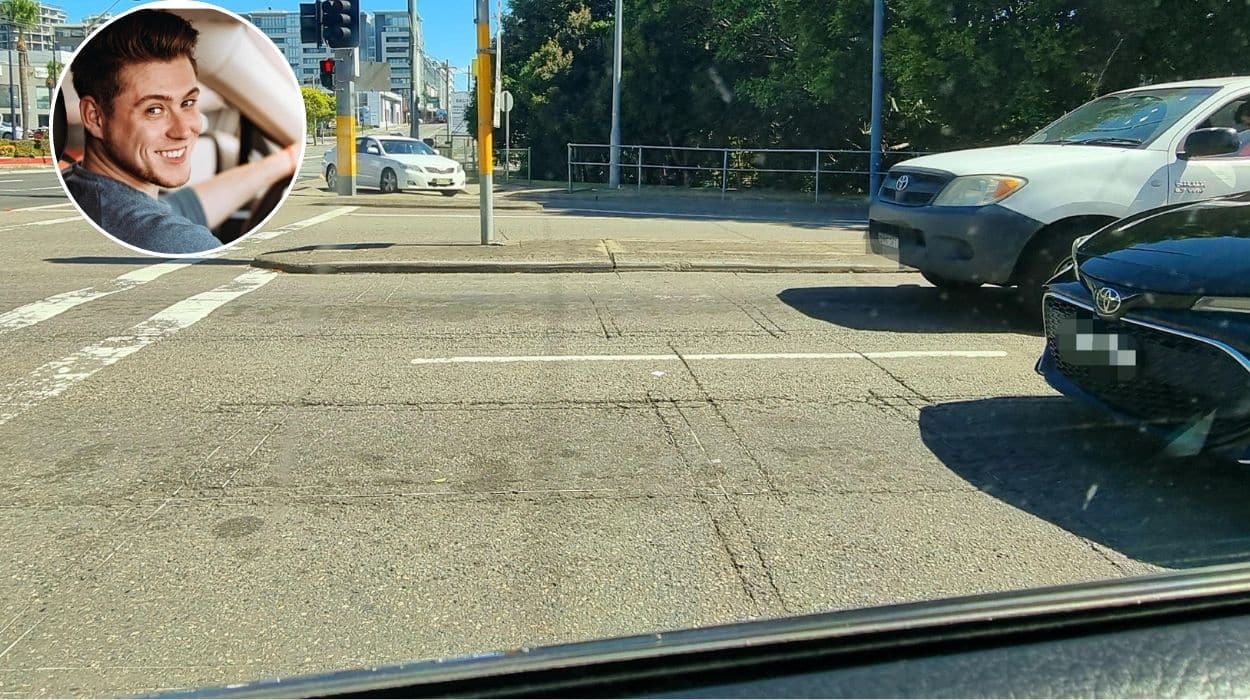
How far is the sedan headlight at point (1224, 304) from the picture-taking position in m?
4.22

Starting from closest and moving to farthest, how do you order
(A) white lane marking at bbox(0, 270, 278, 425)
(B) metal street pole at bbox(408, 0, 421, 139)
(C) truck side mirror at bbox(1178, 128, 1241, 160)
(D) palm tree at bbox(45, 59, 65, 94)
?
(D) palm tree at bbox(45, 59, 65, 94) < (A) white lane marking at bbox(0, 270, 278, 425) < (C) truck side mirror at bbox(1178, 128, 1241, 160) < (B) metal street pole at bbox(408, 0, 421, 139)

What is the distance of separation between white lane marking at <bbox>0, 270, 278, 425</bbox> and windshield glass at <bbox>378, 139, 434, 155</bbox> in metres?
16.1

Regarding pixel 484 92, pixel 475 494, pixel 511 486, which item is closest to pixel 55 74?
Answer: pixel 475 494

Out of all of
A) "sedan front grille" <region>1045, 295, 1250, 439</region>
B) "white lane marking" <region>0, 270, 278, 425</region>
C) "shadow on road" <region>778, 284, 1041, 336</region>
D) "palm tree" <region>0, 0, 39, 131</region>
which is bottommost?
"white lane marking" <region>0, 270, 278, 425</region>

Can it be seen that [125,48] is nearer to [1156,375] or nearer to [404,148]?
[1156,375]

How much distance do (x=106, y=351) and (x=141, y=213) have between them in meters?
4.83

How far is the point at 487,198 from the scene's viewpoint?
13.1 m

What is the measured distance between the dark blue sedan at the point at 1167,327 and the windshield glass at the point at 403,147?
880 inches

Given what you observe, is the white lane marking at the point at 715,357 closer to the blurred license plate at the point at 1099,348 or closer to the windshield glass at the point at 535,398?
the windshield glass at the point at 535,398

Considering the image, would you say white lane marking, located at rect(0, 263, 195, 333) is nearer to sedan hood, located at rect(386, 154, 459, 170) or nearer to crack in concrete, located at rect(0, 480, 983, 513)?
crack in concrete, located at rect(0, 480, 983, 513)

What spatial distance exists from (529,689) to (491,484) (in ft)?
9.27

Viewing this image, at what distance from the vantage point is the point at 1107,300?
15.8ft

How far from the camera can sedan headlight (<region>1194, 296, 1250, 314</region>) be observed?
4219 millimetres

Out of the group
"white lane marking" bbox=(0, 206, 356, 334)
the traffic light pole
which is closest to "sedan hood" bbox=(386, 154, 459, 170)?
"white lane marking" bbox=(0, 206, 356, 334)
